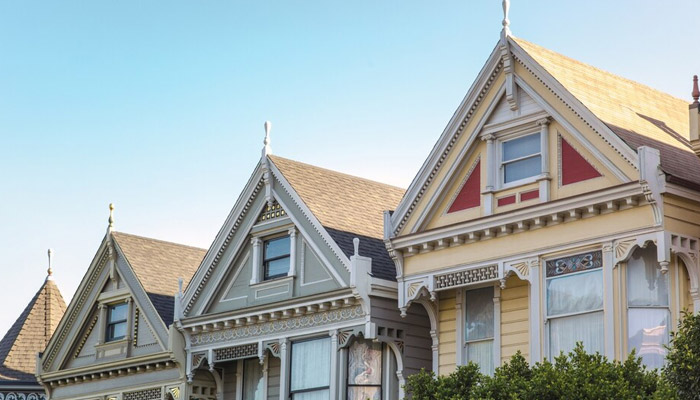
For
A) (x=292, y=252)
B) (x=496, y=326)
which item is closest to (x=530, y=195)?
(x=496, y=326)

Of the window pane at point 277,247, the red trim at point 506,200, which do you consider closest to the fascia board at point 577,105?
the red trim at point 506,200

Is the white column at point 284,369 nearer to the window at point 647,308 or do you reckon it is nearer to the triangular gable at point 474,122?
the triangular gable at point 474,122

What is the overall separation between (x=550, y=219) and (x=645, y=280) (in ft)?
7.57

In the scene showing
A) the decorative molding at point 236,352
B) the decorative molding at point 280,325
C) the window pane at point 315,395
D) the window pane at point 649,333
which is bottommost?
the window pane at point 315,395

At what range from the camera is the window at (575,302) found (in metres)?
24.8

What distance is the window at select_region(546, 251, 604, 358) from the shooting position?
24.8 meters

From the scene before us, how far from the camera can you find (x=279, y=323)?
1250 inches

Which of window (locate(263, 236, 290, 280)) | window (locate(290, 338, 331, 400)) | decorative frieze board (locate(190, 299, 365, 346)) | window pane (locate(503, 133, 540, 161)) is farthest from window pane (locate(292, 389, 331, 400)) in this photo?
window pane (locate(503, 133, 540, 161))

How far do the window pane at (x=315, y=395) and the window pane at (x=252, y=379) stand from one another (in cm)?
213

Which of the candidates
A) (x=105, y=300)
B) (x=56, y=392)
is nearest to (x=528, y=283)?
(x=105, y=300)

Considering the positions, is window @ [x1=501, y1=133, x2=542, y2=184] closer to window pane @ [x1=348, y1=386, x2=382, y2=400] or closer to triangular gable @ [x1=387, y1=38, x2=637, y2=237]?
triangular gable @ [x1=387, y1=38, x2=637, y2=237]

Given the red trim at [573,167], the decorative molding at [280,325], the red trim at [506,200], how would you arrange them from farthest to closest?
the decorative molding at [280,325] → the red trim at [506,200] → the red trim at [573,167]

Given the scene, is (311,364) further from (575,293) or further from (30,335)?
(30,335)

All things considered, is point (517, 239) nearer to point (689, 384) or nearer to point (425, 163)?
point (425, 163)
